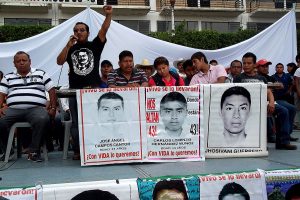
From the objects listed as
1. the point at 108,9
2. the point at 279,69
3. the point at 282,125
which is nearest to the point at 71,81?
the point at 108,9

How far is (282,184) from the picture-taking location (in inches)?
129

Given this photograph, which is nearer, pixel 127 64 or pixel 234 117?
pixel 234 117

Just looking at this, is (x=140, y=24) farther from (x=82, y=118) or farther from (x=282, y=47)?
(x=82, y=118)

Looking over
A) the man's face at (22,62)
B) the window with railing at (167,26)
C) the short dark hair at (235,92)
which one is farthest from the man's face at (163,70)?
the window with railing at (167,26)

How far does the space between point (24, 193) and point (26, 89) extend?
2.54 m

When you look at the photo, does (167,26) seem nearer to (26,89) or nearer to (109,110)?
(26,89)

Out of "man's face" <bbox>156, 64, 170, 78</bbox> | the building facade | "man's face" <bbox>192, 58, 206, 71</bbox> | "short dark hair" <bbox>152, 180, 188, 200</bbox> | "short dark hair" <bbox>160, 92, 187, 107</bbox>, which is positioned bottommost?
"short dark hair" <bbox>152, 180, 188, 200</bbox>

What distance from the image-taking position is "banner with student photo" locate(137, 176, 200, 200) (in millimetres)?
3068

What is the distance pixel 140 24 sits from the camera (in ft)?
103

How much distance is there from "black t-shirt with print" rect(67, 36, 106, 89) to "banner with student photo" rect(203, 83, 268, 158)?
4.54 feet

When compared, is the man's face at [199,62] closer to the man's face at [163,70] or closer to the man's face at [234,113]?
the man's face at [163,70]

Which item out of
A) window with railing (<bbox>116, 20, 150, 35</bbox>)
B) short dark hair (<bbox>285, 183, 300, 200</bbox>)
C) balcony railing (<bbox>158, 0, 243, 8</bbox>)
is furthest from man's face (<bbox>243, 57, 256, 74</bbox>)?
balcony railing (<bbox>158, 0, 243, 8</bbox>)

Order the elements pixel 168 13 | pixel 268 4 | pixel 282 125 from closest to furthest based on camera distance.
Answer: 1. pixel 282 125
2. pixel 168 13
3. pixel 268 4

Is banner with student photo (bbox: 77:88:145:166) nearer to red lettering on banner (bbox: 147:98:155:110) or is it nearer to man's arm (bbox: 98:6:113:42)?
red lettering on banner (bbox: 147:98:155:110)
